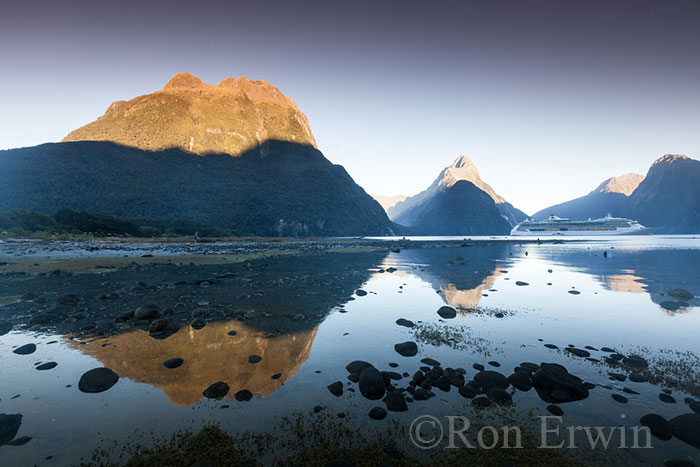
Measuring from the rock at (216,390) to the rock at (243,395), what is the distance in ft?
1.05

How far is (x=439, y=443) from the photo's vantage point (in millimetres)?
4988

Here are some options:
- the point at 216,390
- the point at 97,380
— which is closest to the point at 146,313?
the point at 97,380

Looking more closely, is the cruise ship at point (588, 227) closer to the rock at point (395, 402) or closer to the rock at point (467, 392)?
the rock at point (467, 392)

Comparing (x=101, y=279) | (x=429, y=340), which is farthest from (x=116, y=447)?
(x=101, y=279)

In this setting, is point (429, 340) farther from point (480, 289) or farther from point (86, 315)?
point (86, 315)

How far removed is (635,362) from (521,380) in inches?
177

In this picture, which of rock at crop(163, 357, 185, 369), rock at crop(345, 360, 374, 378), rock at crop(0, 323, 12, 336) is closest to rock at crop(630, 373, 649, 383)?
rock at crop(345, 360, 374, 378)

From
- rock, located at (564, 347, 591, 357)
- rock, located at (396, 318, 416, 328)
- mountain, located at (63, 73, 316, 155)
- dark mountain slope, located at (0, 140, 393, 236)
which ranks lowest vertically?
rock, located at (396, 318, 416, 328)

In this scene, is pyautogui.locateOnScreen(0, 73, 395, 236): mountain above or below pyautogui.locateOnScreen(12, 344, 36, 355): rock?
above

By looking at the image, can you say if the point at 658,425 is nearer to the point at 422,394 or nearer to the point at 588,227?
the point at 422,394

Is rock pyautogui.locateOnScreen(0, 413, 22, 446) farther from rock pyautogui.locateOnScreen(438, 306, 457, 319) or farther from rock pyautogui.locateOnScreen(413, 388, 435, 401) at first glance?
rock pyautogui.locateOnScreen(438, 306, 457, 319)

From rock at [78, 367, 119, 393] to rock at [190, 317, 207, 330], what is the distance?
3.94 m

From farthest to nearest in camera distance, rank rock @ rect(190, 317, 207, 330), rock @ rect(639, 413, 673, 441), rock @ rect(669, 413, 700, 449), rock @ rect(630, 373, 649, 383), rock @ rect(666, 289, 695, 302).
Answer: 1. rock @ rect(666, 289, 695, 302)
2. rock @ rect(190, 317, 207, 330)
3. rock @ rect(630, 373, 649, 383)
4. rock @ rect(639, 413, 673, 441)
5. rock @ rect(669, 413, 700, 449)

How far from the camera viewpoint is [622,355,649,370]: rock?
8.25 metres
